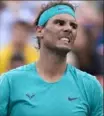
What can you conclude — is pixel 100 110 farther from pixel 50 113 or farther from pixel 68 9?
pixel 68 9

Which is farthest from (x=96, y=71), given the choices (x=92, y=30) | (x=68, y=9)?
(x=68, y=9)

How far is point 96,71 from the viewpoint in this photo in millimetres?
8734

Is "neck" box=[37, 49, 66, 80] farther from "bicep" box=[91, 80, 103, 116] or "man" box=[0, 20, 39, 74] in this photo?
"man" box=[0, 20, 39, 74]

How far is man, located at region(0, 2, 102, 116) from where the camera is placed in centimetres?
475

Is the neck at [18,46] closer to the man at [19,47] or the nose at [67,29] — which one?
the man at [19,47]

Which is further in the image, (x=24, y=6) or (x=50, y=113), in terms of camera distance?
(x=24, y=6)

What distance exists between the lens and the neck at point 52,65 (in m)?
4.96

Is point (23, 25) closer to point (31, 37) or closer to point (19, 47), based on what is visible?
point (31, 37)

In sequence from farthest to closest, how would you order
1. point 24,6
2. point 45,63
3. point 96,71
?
point 24,6 → point 96,71 → point 45,63

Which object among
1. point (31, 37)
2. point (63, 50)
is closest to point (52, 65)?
point (63, 50)

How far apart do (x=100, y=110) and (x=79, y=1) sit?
189 inches

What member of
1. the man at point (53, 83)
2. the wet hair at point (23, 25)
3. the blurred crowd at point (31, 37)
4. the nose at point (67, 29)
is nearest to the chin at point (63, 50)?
the man at point (53, 83)

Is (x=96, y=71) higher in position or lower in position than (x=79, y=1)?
lower

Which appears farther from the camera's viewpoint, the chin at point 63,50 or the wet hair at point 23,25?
the wet hair at point 23,25
